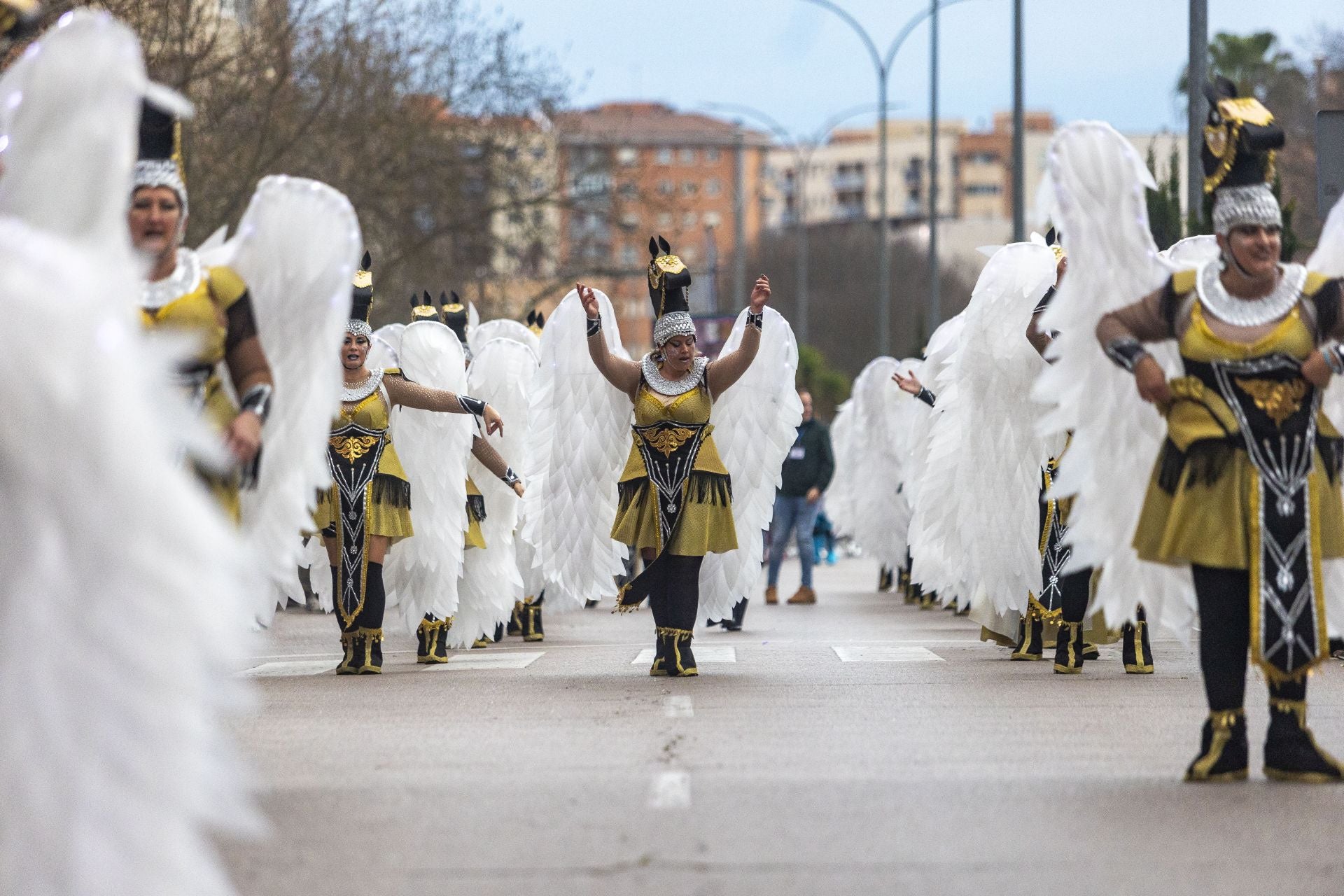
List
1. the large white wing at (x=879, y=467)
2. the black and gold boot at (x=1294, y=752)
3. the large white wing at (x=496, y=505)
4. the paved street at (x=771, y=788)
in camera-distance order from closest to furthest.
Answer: the paved street at (x=771, y=788) → the black and gold boot at (x=1294, y=752) → the large white wing at (x=496, y=505) → the large white wing at (x=879, y=467)

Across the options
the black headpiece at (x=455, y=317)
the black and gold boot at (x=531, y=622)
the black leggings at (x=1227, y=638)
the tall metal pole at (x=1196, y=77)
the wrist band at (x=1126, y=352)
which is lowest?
the black and gold boot at (x=531, y=622)

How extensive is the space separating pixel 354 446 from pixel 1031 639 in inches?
164

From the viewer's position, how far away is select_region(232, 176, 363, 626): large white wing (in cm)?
746

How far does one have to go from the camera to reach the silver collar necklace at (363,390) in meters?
12.2

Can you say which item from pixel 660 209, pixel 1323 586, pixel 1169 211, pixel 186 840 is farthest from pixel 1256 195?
pixel 660 209

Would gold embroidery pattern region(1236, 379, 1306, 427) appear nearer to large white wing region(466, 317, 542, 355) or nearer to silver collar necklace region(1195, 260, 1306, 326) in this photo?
silver collar necklace region(1195, 260, 1306, 326)

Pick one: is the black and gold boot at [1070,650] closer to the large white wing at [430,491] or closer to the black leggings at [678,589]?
the black leggings at [678,589]

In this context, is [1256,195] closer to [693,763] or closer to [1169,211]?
[693,763]

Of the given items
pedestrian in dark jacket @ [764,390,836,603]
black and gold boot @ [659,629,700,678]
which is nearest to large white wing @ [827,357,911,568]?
pedestrian in dark jacket @ [764,390,836,603]

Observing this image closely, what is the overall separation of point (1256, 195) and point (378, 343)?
6.53 m

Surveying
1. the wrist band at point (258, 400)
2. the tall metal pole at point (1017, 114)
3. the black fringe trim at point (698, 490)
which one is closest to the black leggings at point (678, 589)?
the black fringe trim at point (698, 490)

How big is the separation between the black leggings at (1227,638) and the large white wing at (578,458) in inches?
224

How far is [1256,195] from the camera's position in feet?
24.9

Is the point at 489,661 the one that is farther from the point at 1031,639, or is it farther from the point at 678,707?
the point at 678,707
